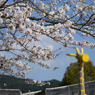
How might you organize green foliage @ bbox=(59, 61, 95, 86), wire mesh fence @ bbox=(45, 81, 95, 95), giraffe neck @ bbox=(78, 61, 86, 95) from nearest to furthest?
giraffe neck @ bbox=(78, 61, 86, 95), wire mesh fence @ bbox=(45, 81, 95, 95), green foliage @ bbox=(59, 61, 95, 86)

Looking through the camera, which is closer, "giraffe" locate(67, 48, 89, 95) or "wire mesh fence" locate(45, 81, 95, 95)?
"giraffe" locate(67, 48, 89, 95)

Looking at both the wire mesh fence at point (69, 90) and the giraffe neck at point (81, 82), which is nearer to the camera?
the giraffe neck at point (81, 82)

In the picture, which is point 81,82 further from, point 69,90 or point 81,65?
point 69,90

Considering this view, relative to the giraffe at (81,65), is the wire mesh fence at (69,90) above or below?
below

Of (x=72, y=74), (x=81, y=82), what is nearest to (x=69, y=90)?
(x=81, y=82)

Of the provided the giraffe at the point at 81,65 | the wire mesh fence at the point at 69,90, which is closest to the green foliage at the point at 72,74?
the wire mesh fence at the point at 69,90

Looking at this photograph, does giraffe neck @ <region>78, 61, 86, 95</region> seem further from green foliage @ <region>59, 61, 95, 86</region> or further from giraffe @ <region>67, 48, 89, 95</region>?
green foliage @ <region>59, 61, 95, 86</region>

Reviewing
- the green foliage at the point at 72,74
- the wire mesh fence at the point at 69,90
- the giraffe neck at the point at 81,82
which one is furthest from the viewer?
the green foliage at the point at 72,74

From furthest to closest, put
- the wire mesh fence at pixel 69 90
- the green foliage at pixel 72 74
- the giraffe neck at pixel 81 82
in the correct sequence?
1. the green foliage at pixel 72 74
2. the wire mesh fence at pixel 69 90
3. the giraffe neck at pixel 81 82

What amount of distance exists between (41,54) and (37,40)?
34 centimetres

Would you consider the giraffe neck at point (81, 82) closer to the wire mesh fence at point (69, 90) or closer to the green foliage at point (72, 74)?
the wire mesh fence at point (69, 90)

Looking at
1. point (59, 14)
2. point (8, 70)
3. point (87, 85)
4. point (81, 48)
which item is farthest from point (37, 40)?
point (87, 85)

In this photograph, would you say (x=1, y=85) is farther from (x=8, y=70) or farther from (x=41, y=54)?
(x=41, y=54)

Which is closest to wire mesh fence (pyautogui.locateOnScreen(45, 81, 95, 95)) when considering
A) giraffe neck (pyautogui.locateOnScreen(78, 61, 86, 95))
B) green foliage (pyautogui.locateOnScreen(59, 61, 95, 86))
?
giraffe neck (pyautogui.locateOnScreen(78, 61, 86, 95))
